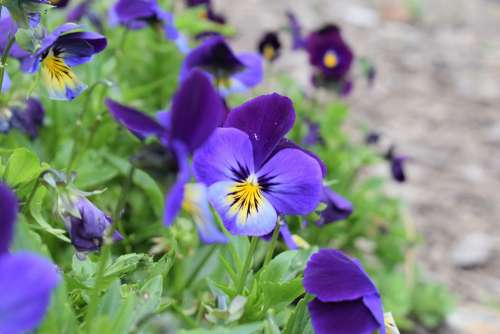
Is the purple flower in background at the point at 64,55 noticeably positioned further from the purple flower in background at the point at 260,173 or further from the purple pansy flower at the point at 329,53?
the purple pansy flower at the point at 329,53

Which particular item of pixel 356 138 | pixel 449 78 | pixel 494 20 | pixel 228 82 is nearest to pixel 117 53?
pixel 228 82

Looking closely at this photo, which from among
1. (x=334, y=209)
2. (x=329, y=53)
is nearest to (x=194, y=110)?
(x=334, y=209)

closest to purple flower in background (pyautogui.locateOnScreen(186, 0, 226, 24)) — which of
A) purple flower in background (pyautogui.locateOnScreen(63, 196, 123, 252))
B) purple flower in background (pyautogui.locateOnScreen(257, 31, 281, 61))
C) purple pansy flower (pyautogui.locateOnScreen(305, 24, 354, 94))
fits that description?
purple flower in background (pyautogui.locateOnScreen(257, 31, 281, 61))

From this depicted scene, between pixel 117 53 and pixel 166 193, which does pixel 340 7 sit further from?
pixel 166 193

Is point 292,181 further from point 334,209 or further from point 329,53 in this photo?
point 329,53

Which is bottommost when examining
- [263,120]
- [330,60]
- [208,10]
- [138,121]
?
[330,60]

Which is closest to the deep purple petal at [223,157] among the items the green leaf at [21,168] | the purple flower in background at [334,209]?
the green leaf at [21,168]
